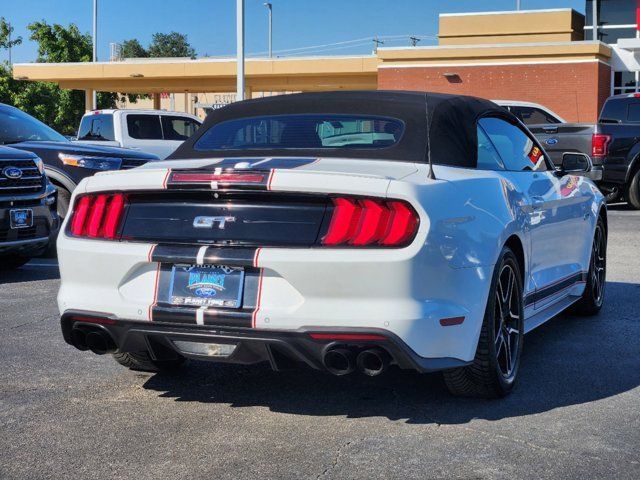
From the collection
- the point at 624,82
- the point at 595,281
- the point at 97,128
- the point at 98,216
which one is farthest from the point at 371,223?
the point at 624,82

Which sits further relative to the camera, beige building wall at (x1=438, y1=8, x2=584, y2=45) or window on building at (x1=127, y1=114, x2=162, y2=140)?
beige building wall at (x1=438, y1=8, x2=584, y2=45)

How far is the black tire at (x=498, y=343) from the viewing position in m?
4.93

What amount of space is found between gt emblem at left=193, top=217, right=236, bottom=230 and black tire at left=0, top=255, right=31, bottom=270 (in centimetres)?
630

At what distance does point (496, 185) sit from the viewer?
208 inches

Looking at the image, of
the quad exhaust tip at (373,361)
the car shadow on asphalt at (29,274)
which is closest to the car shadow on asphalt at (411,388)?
the quad exhaust tip at (373,361)

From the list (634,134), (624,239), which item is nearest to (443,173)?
(624,239)

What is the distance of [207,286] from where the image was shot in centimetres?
459

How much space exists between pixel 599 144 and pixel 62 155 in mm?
9775

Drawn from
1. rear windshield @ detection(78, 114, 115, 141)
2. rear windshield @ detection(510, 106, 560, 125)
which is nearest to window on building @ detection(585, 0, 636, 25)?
rear windshield @ detection(510, 106, 560, 125)

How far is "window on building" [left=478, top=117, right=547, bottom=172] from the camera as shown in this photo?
19.4 feet

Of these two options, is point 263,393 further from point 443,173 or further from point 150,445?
point 443,173

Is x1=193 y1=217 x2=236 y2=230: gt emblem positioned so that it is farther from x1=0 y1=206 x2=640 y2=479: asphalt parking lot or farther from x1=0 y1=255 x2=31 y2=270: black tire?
x1=0 y1=255 x2=31 y2=270: black tire

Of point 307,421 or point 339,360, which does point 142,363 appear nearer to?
point 307,421

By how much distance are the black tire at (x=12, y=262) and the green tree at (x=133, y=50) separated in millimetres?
116355
